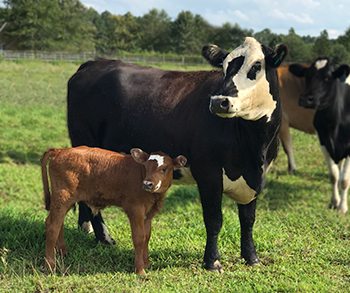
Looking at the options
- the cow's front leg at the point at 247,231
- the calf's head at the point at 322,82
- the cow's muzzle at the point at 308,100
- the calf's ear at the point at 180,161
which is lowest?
the cow's front leg at the point at 247,231

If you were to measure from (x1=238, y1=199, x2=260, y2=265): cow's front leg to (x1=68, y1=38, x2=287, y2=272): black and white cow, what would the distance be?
1cm

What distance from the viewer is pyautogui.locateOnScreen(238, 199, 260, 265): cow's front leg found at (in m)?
4.22

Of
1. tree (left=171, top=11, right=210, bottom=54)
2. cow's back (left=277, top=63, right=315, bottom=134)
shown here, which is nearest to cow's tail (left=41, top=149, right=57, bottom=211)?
cow's back (left=277, top=63, right=315, bottom=134)

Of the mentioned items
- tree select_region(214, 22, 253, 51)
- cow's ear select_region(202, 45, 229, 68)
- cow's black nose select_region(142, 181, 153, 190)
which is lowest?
cow's black nose select_region(142, 181, 153, 190)

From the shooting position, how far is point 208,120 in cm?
387

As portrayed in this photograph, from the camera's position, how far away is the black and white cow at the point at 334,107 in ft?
24.5

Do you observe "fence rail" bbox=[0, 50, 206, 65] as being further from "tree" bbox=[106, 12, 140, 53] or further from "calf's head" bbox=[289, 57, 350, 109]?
"calf's head" bbox=[289, 57, 350, 109]

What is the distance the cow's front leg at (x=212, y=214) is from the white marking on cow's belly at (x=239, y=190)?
8 cm

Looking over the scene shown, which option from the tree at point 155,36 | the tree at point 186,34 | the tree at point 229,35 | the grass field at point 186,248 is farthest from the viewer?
the tree at point 155,36

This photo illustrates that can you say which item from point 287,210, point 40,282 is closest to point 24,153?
point 287,210

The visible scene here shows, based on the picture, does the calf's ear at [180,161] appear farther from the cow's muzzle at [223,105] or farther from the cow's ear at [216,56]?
the cow's ear at [216,56]

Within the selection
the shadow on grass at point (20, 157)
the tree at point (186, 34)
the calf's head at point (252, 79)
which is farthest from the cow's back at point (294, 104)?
the tree at point (186, 34)

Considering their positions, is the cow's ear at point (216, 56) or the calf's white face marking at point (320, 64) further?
the calf's white face marking at point (320, 64)

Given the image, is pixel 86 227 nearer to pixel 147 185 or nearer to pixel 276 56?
pixel 147 185
